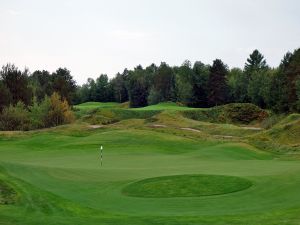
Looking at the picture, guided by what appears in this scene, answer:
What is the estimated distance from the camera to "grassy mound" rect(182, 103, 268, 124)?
90.5 meters

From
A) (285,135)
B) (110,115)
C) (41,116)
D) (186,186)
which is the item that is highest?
(110,115)

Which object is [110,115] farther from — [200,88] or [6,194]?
[6,194]

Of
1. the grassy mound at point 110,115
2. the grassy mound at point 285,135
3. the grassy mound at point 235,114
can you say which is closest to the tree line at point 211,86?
the grassy mound at point 235,114

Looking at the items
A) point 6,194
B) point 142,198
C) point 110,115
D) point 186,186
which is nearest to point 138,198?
point 142,198

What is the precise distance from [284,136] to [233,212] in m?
38.5

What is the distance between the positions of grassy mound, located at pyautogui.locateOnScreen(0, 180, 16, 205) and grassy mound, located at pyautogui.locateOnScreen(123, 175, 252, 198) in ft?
15.5

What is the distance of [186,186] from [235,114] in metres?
73.1

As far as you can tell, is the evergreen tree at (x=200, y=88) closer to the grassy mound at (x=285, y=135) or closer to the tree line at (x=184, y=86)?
the tree line at (x=184, y=86)

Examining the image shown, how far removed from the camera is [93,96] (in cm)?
17600

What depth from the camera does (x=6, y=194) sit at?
18.2 m

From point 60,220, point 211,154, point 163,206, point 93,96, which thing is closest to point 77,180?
point 163,206

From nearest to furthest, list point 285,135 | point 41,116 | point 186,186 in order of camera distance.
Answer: point 186,186 < point 285,135 < point 41,116

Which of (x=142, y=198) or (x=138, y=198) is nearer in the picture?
(x=138, y=198)

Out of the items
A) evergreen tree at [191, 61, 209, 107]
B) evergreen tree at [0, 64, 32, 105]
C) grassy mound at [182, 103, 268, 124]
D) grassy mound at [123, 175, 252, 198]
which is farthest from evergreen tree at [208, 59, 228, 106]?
grassy mound at [123, 175, 252, 198]
